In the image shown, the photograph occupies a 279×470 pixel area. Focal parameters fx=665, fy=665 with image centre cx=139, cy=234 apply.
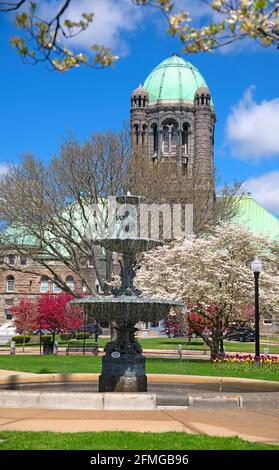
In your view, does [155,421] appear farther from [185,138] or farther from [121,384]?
[185,138]

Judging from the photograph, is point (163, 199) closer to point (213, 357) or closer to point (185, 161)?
point (213, 357)

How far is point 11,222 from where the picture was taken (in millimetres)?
36844

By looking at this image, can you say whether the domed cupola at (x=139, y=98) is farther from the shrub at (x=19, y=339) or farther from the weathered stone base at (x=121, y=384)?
the weathered stone base at (x=121, y=384)

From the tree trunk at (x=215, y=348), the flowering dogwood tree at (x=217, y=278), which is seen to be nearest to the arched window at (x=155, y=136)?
the flowering dogwood tree at (x=217, y=278)

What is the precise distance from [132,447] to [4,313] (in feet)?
273

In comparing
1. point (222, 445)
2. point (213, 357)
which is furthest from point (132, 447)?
point (213, 357)

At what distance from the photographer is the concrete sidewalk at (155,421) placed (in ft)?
30.2

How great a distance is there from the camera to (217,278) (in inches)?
1186

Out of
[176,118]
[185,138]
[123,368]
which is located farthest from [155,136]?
[123,368]

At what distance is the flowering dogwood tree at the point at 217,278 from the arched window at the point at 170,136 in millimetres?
60562

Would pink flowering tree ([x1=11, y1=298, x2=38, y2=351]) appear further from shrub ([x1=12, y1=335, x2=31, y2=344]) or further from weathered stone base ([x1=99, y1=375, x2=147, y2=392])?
weathered stone base ([x1=99, y1=375, x2=147, y2=392])

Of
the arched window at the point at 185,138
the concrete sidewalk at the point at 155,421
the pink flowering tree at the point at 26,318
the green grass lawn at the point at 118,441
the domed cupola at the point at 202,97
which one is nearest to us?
the green grass lawn at the point at 118,441

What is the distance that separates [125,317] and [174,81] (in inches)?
3376

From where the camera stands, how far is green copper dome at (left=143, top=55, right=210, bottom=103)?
95375mm
